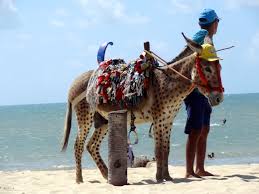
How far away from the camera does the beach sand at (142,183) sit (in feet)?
28.0

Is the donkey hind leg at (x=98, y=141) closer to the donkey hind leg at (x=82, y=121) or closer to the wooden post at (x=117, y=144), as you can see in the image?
the donkey hind leg at (x=82, y=121)

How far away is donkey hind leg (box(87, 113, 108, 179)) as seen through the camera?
1064 centimetres

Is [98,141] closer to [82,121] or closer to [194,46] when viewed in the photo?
[82,121]

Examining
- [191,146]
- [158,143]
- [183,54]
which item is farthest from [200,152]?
[183,54]

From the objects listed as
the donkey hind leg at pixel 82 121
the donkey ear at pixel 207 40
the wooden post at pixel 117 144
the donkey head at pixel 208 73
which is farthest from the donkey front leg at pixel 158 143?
the donkey hind leg at pixel 82 121

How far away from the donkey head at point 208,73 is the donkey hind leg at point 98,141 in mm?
2258

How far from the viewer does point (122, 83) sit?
31.8 feet

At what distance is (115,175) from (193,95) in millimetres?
1739

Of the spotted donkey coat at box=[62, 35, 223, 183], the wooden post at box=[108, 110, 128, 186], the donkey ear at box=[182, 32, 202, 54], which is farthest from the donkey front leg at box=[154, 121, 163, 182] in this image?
the donkey ear at box=[182, 32, 202, 54]

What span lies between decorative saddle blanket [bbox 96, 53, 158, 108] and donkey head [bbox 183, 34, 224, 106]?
0.80 metres

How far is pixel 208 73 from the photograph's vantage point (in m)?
9.06

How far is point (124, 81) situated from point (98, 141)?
1.49m

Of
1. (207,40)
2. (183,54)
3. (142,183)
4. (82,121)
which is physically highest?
(207,40)

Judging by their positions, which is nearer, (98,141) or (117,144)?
(117,144)
